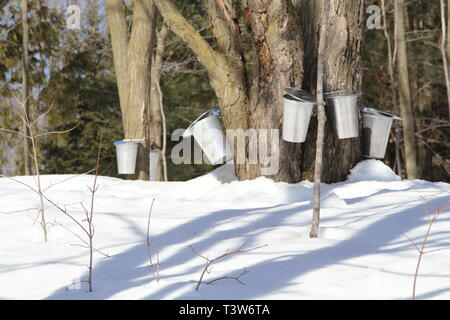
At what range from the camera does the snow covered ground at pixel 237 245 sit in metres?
2.97

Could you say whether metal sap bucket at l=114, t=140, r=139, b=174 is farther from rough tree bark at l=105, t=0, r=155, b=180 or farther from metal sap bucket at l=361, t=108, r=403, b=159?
metal sap bucket at l=361, t=108, r=403, b=159

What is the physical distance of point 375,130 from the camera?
6238mm

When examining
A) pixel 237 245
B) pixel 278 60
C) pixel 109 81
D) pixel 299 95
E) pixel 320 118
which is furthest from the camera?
pixel 109 81

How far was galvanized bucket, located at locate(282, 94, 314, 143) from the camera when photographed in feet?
17.6

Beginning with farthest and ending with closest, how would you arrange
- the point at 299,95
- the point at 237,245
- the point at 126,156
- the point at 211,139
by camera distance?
the point at 126,156 < the point at 211,139 < the point at 299,95 < the point at 237,245

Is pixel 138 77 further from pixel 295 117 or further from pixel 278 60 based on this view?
pixel 295 117

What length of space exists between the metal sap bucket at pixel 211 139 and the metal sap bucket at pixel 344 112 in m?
0.97

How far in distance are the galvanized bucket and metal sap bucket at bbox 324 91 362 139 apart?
12.7 inches

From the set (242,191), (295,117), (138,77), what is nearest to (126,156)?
(138,77)

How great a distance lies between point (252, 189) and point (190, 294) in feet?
9.01

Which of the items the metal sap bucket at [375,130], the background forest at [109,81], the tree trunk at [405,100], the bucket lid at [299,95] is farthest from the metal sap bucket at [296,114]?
the background forest at [109,81]

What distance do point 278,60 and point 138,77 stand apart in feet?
10.7
